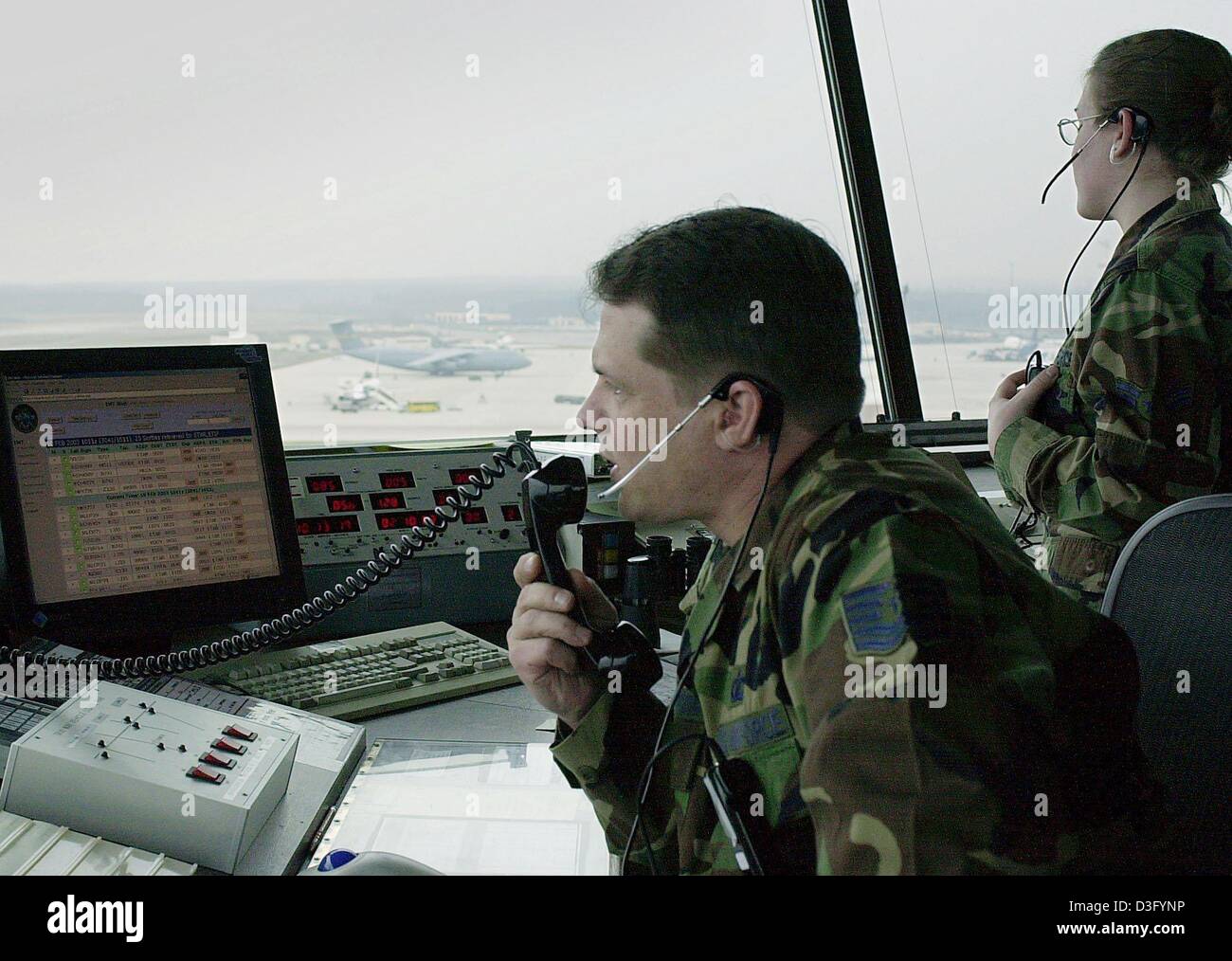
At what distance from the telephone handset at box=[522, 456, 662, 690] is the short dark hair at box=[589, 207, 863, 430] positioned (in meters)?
0.29

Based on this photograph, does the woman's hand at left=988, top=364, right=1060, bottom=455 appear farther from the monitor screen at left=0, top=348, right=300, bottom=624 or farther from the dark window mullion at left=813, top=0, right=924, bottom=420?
the monitor screen at left=0, top=348, right=300, bottom=624

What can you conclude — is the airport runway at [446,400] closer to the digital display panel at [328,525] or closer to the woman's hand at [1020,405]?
the digital display panel at [328,525]

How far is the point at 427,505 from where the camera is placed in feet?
6.43

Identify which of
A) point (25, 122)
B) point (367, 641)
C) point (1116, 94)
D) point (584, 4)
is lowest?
point (367, 641)

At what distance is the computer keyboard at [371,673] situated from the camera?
1458mm

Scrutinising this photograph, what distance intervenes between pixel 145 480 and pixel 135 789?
74 centimetres

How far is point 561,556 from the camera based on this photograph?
1.24 meters

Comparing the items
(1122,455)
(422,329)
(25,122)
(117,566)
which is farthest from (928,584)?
(25,122)

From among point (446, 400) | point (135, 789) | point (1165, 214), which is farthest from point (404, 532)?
point (1165, 214)

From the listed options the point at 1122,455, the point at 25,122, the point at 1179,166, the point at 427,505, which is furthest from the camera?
the point at 25,122

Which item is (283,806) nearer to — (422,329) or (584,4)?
(422,329)

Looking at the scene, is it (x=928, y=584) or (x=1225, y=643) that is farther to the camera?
(x=1225, y=643)

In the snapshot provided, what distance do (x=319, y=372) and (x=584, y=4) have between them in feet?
4.20

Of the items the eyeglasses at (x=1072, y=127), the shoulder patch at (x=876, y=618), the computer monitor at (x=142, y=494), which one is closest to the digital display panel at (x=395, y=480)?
the computer monitor at (x=142, y=494)
